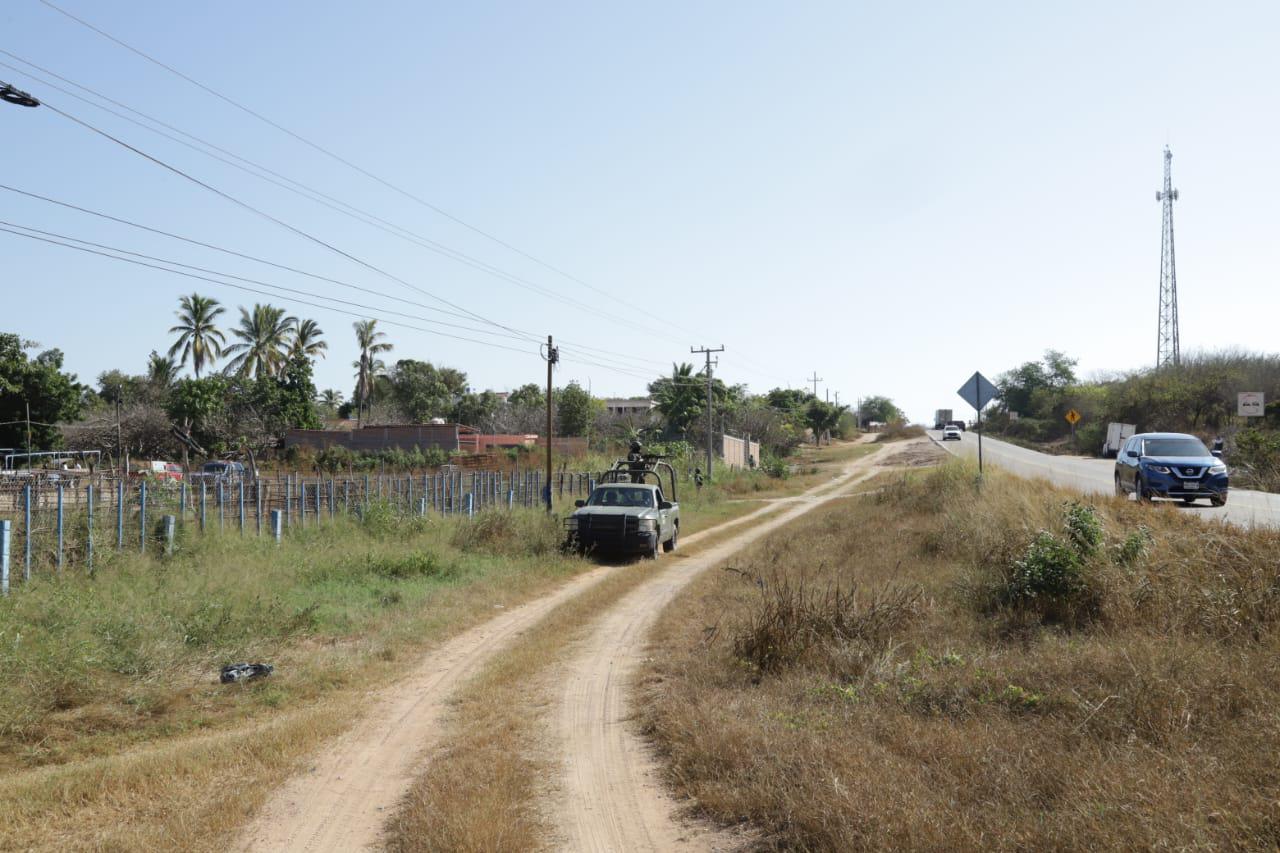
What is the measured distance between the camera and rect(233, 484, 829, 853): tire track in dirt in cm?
522

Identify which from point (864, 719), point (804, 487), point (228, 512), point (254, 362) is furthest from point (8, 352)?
point (864, 719)

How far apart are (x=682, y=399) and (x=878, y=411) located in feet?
386

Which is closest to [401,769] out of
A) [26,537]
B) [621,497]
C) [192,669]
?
[192,669]

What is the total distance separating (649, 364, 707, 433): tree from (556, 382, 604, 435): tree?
684cm

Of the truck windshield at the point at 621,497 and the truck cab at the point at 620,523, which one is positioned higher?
the truck windshield at the point at 621,497

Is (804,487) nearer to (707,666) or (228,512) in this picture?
(228,512)

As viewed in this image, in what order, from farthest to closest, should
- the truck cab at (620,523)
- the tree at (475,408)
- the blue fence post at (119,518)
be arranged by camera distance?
the tree at (475,408) < the truck cab at (620,523) < the blue fence post at (119,518)

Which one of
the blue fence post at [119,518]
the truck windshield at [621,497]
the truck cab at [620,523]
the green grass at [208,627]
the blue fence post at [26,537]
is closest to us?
the green grass at [208,627]

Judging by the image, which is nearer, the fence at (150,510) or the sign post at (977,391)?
the fence at (150,510)

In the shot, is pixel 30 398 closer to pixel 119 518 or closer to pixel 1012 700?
pixel 119 518

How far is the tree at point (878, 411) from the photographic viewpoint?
172 meters

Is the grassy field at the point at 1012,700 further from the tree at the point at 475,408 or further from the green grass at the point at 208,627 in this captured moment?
the tree at the point at 475,408

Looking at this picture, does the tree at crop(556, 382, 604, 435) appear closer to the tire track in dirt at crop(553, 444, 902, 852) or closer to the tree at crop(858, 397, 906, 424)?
the tire track in dirt at crop(553, 444, 902, 852)

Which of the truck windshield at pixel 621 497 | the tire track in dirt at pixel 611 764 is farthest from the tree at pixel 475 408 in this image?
the tire track in dirt at pixel 611 764
